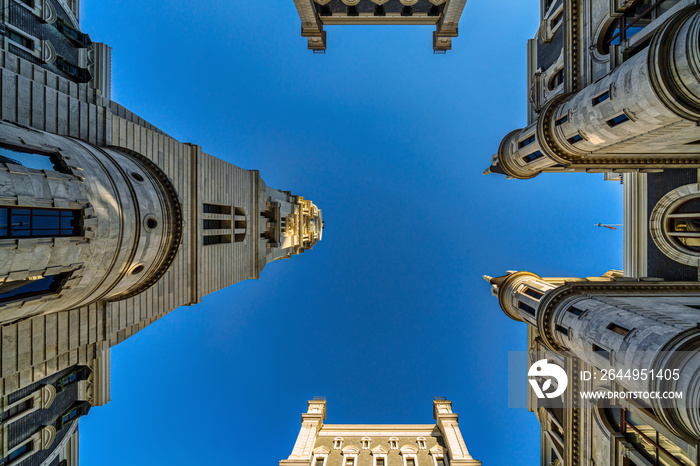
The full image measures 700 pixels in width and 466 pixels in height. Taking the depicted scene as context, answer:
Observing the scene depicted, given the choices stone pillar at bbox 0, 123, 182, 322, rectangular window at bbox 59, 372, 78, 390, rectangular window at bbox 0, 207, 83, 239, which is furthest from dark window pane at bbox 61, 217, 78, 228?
rectangular window at bbox 59, 372, 78, 390

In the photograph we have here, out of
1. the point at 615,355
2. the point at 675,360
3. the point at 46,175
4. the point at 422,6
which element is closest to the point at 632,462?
the point at 615,355

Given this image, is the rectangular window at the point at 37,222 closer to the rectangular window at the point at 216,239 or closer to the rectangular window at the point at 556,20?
the rectangular window at the point at 216,239

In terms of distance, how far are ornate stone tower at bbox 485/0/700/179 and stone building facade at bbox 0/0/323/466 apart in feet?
82.2

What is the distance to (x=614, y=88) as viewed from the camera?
635 inches

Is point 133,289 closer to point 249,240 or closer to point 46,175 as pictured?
point 46,175

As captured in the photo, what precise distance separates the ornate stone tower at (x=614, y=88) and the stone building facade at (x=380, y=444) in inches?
1303

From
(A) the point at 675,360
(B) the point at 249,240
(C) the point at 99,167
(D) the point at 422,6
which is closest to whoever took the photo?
(A) the point at 675,360

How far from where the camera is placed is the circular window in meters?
23.7

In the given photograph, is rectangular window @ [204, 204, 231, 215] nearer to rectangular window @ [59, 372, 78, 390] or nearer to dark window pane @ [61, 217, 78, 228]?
dark window pane @ [61, 217, 78, 228]

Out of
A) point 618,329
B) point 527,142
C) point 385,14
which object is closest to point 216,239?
point 618,329

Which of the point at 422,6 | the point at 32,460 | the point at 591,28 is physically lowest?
the point at 32,460

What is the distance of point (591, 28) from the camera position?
20.4m

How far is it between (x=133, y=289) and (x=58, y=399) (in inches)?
435

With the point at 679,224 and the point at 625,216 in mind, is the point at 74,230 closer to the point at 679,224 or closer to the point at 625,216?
the point at 679,224
